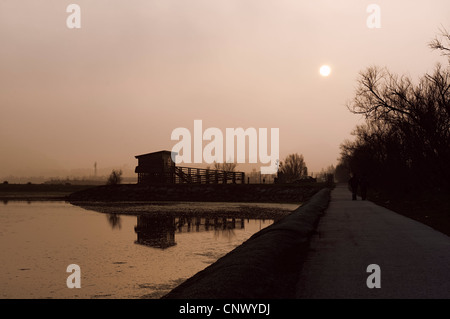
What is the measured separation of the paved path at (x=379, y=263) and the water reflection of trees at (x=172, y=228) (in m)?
5.31

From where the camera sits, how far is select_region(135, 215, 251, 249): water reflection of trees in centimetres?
1582

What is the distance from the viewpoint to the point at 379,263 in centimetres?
883

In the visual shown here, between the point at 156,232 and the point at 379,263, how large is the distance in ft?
36.6

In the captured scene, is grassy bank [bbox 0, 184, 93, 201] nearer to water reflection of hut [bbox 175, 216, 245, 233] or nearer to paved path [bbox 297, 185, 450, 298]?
water reflection of hut [bbox 175, 216, 245, 233]

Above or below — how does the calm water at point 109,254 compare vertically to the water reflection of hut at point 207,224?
above

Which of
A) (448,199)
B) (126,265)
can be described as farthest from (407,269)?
(448,199)

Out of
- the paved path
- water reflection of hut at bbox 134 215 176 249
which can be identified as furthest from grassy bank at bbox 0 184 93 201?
the paved path

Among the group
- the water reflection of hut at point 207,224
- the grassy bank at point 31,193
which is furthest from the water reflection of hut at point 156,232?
the grassy bank at point 31,193

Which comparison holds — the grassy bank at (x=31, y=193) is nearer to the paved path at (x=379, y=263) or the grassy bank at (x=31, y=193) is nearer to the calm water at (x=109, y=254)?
the calm water at (x=109, y=254)

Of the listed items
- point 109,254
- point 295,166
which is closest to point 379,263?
point 109,254

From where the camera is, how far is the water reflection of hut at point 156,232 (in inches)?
601

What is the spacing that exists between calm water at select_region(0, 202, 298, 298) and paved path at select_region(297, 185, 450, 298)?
3.02m
